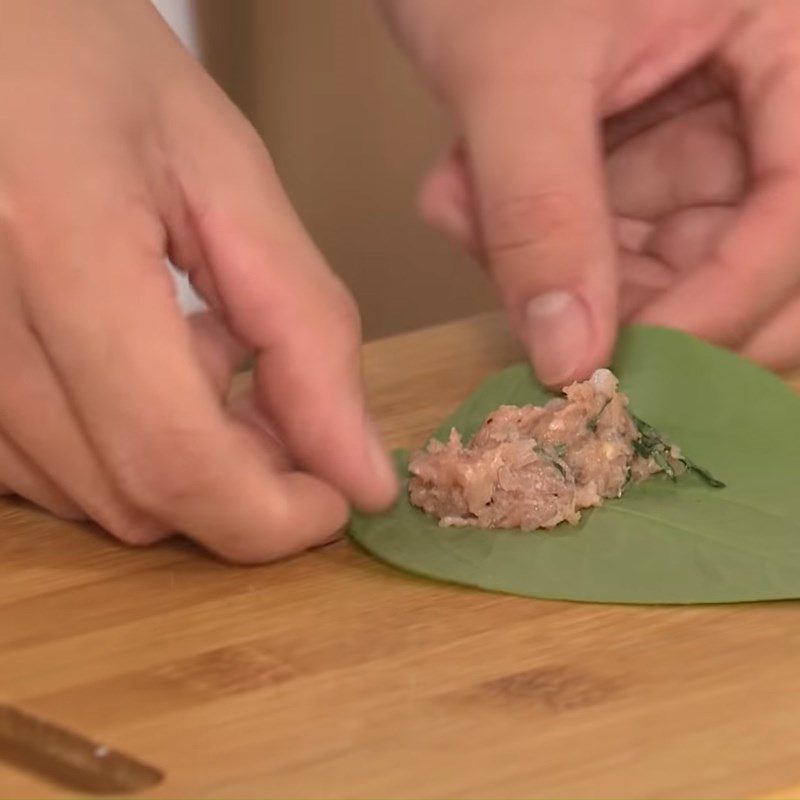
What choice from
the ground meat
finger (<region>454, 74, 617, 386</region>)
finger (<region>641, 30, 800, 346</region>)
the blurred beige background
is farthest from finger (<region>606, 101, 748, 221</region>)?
the blurred beige background

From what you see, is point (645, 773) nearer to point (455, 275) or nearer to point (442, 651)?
point (442, 651)

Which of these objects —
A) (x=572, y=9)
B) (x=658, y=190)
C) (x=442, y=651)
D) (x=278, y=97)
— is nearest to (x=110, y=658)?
(x=442, y=651)

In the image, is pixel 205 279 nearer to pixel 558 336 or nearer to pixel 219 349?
pixel 219 349

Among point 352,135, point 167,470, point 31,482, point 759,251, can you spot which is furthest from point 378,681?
point 352,135

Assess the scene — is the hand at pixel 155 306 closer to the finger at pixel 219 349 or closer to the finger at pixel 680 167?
the finger at pixel 219 349

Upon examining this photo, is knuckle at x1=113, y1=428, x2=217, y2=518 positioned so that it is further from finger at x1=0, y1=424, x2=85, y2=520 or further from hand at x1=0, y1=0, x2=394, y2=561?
finger at x1=0, y1=424, x2=85, y2=520

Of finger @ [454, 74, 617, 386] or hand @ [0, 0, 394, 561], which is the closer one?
hand @ [0, 0, 394, 561]
